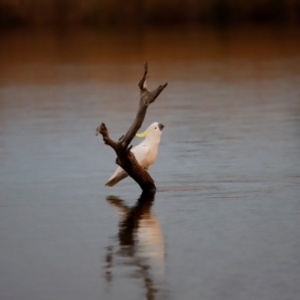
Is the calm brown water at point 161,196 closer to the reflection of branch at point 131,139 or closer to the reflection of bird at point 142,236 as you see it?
the reflection of bird at point 142,236

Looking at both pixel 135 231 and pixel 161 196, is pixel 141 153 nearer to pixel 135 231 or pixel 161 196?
pixel 161 196

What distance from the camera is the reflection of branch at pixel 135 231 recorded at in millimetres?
9289

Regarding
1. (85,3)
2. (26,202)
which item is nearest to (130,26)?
(85,3)

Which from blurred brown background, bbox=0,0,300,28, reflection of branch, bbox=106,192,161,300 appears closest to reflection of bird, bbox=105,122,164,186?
reflection of branch, bbox=106,192,161,300

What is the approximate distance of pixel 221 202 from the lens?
486 inches

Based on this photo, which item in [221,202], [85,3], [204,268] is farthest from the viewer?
[85,3]

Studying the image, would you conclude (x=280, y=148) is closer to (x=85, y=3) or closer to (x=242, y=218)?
(x=242, y=218)

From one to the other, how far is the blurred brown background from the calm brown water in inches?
1021

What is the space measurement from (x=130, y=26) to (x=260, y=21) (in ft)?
21.0

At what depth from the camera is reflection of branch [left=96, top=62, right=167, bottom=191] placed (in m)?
12.0

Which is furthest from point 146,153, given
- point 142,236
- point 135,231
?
point 142,236

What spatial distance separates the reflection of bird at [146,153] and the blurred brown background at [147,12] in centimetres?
4088

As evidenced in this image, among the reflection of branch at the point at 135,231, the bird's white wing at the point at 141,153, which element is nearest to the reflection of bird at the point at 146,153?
the bird's white wing at the point at 141,153

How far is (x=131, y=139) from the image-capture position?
1232 cm
